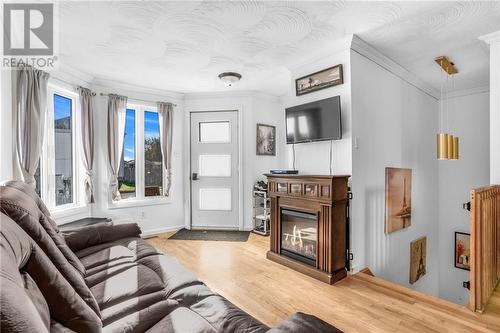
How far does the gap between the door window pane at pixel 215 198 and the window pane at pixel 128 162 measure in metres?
1.24

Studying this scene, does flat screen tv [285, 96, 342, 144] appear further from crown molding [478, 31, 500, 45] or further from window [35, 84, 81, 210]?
window [35, 84, 81, 210]

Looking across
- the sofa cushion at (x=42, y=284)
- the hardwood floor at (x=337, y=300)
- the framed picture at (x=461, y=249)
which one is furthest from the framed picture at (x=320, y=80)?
the framed picture at (x=461, y=249)

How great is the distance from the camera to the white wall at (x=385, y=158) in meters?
2.95

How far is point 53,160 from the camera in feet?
11.4

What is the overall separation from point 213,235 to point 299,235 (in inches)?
73.6

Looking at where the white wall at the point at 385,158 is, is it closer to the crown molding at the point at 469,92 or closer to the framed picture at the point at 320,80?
the framed picture at the point at 320,80

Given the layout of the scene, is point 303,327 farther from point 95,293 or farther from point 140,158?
point 140,158

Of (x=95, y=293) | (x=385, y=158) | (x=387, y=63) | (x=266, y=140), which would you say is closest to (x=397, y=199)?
(x=385, y=158)

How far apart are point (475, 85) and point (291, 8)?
4.16 metres

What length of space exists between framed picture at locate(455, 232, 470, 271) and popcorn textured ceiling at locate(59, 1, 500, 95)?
2823 mm

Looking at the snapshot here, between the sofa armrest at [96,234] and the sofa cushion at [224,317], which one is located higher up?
the sofa armrest at [96,234]

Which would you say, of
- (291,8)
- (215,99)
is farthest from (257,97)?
(291,8)

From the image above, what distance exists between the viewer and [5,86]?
2.71 m

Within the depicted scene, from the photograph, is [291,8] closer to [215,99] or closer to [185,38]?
[185,38]
